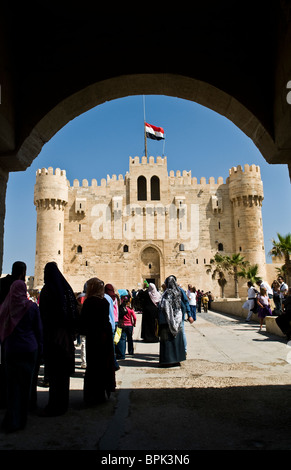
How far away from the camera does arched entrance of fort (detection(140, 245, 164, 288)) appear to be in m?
30.5

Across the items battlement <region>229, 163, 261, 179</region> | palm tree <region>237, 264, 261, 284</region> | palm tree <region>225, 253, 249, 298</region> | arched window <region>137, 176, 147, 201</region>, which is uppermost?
battlement <region>229, 163, 261, 179</region>

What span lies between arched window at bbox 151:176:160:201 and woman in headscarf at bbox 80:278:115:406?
27797 mm

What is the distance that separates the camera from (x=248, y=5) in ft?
12.1

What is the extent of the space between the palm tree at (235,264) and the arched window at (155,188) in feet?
27.4

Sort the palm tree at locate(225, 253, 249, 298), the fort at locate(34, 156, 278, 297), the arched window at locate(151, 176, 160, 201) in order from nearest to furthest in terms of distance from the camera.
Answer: the palm tree at locate(225, 253, 249, 298) → the fort at locate(34, 156, 278, 297) → the arched window at locate(151, 176, 160, 201)

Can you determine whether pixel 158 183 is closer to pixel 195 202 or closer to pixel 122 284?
pixel 195 202

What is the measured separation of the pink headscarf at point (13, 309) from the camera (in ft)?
9.23

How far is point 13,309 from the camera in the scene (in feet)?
9.28

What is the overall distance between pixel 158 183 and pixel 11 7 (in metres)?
28.0

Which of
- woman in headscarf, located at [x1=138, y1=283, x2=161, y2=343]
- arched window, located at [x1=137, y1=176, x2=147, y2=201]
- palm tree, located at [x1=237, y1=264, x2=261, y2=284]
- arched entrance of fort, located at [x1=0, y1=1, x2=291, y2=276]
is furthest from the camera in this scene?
arched window, located at [x1=137, y1=176, x2=147, y2=201]

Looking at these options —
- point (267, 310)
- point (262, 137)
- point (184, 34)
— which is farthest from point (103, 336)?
point (267, 310)

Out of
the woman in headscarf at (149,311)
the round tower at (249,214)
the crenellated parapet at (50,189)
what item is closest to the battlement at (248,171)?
the round tower at (249,214)

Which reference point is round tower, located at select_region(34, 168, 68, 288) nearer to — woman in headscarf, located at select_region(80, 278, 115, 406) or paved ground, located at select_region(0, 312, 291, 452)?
paved ground, located at select_region(0, 312, 291, 452)

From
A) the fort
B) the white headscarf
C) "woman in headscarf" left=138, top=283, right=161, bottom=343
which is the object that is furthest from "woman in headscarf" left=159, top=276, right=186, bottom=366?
the fort
